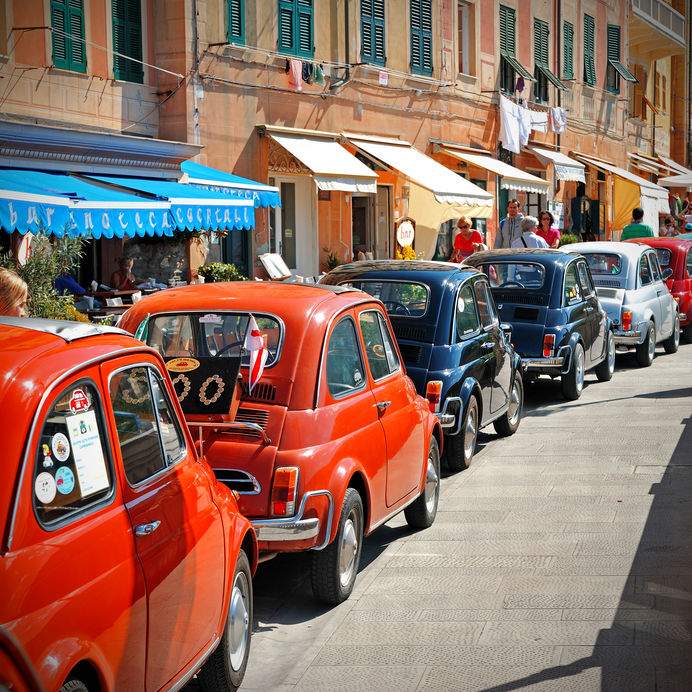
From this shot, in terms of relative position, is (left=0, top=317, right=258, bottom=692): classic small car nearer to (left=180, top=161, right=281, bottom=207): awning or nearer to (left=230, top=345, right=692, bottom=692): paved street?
(left=230, top=345, right=692, bottom=692): paved street

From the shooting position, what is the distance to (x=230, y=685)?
488cm

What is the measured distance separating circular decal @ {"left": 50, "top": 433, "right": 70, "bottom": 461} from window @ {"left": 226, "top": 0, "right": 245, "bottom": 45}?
670 inches

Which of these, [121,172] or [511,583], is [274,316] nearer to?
[511,583]

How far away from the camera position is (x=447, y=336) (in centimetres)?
981

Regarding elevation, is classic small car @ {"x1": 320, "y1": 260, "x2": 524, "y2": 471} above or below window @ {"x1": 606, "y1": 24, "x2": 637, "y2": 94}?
below

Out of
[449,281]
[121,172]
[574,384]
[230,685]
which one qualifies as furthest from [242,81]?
[230,685]

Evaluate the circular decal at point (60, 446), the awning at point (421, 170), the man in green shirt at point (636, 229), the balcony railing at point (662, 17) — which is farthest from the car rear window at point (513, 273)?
the balcony railing at point (662, 17)

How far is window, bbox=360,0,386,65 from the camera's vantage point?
23547 mm

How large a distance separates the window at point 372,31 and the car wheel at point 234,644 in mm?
19651

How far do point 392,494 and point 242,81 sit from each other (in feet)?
47.1

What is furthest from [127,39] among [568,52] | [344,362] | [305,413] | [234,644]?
[568,52]

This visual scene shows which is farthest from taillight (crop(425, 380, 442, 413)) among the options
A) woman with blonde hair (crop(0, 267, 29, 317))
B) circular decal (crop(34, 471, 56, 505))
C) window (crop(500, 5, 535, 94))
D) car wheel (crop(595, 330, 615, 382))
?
window (crop(500, 5, 535, 94))

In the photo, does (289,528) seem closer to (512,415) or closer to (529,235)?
(512,415)

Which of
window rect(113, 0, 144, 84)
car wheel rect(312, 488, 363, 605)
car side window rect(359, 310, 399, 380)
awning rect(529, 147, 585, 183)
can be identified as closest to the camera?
car wheel rect(312, 488, 363, 605)
